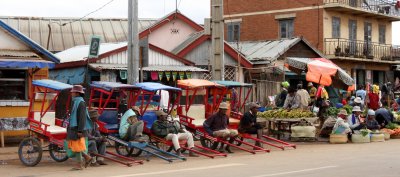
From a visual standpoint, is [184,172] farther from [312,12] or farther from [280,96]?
[312,12]

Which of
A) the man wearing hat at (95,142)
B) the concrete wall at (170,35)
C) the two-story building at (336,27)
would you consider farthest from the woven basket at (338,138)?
the two-story building at (336,27)

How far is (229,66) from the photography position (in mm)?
27531

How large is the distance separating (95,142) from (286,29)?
2508 cm

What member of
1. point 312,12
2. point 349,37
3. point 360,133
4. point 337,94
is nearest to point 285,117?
point 360,133

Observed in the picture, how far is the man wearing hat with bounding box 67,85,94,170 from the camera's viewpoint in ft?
45.4

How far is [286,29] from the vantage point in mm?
38000

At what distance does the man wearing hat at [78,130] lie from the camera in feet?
45.4

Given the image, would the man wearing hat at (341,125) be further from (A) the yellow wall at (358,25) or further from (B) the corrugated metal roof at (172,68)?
(A) the yellow wall at (358,25)

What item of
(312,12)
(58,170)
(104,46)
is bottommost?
(58,170)

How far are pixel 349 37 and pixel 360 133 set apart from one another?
1982 centimetres

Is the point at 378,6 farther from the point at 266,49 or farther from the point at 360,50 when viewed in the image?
the point at 266,49

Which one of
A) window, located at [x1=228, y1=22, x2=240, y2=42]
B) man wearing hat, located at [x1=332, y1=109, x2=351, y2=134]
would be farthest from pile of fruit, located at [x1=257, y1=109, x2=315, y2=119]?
window, located at [x1=228, y1=22, x2=240, y2=42]

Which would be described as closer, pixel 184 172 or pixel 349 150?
pixel 184 172

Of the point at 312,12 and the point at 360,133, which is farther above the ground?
the point at 312,12
